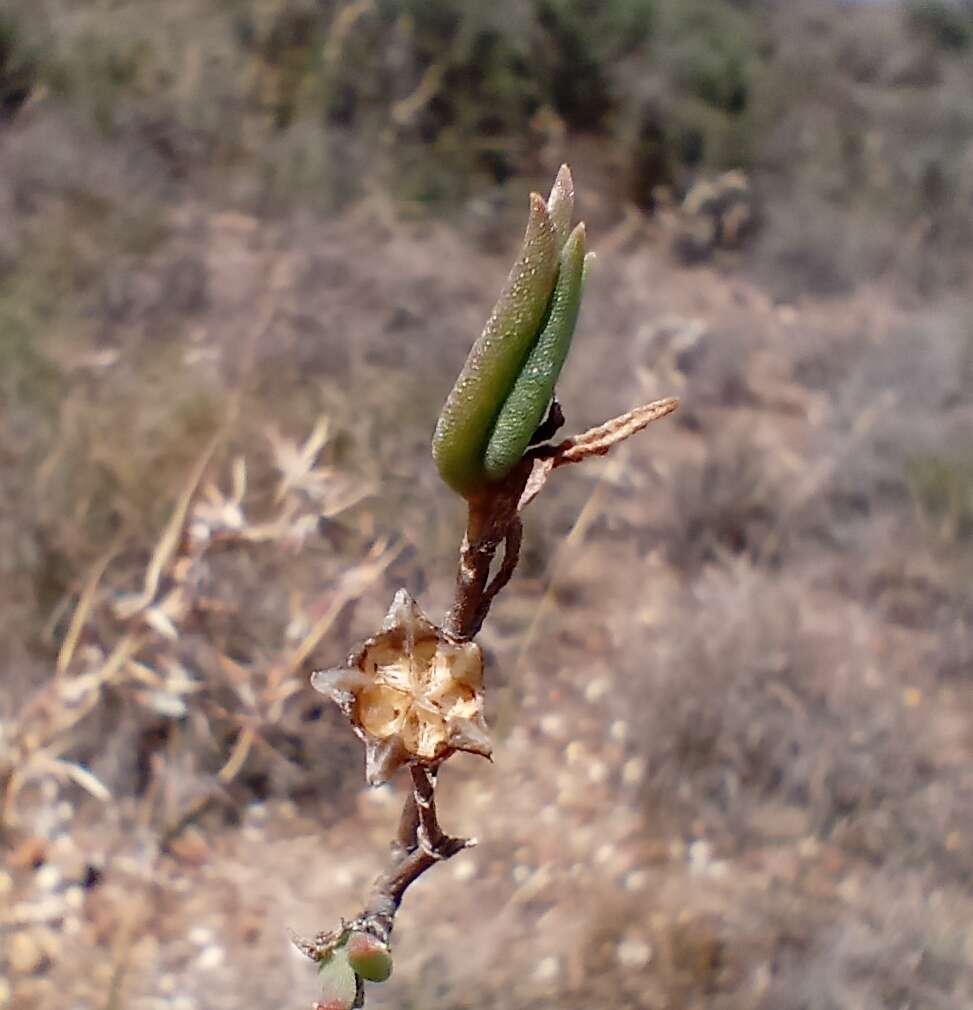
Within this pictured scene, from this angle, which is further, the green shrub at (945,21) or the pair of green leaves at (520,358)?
the green shrub at (945,21)

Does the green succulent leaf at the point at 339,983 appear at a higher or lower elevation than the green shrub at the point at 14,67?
lower

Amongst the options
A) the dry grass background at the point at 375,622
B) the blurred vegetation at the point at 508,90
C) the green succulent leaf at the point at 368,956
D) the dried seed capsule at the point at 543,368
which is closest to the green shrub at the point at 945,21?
the blurred vegetation at the point at 508,90

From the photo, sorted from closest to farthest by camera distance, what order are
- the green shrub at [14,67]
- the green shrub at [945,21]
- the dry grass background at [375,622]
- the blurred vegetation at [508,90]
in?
1. the dry grass background at [375,622]
2. the green shrub at [14,67]
3. the blurred vegetation at [508,90]
4. the green shrub at [945,21]

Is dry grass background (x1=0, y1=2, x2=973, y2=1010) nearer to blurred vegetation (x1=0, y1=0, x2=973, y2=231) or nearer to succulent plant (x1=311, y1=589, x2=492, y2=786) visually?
blurred vegetation (x1=0, y1=0, x2=973, y2=231)

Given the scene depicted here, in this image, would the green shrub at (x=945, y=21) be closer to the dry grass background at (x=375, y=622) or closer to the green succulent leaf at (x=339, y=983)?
the dry grass background at (x=375, y=622)

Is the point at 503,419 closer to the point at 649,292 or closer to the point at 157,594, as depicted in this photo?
the point at 157,594

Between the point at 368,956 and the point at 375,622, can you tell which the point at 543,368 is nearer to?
the point at 368,956

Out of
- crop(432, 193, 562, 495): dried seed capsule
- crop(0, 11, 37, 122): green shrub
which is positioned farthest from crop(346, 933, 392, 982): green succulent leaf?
crop(0, 11, 37, 122): green shrub
